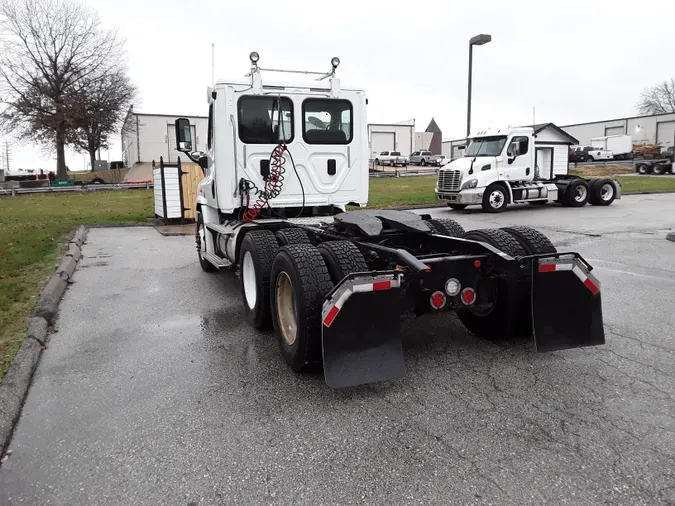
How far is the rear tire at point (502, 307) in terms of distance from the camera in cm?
457

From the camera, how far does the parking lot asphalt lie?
2828mm

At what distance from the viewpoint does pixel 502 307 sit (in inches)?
183

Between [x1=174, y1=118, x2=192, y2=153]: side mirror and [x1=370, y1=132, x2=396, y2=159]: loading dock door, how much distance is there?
5816 cm

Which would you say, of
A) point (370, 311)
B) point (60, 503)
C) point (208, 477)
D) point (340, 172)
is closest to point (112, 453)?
point (60, 503)

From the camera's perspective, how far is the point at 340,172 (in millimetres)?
7547

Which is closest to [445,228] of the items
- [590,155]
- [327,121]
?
[327,121]

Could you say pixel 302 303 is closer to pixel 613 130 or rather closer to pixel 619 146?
pixel 619 146

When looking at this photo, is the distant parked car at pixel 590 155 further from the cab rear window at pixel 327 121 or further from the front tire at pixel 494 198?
the cab rear window at pixel 327 121

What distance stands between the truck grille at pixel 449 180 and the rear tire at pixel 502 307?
13301 mm

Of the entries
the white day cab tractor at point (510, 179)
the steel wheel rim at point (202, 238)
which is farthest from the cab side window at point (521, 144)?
the steel wheel rim at point (202, 238)

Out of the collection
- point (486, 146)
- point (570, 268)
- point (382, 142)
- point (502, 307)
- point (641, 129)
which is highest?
point (641, 129)

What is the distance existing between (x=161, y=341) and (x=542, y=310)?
3.53 metres

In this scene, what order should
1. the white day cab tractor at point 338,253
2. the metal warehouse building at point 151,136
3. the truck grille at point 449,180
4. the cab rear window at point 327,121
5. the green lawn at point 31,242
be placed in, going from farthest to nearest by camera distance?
the metal warehouse building at point 151,136, the truck grille at point 449,180, the cab rear window at point 327,121, the green lawn at point 31,242, the white day cab tractor at point 338,253

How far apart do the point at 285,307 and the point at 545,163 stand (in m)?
17.5
